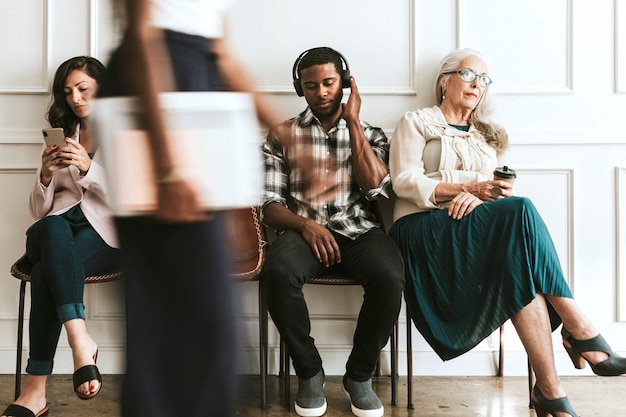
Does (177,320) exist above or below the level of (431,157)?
below

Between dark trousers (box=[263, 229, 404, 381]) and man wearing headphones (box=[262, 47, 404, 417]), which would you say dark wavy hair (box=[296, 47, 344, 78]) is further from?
dark trousers (box=[263, 229, 404, 381])

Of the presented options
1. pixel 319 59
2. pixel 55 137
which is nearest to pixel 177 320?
pixel 55 137

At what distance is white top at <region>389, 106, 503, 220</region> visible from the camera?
2.37m

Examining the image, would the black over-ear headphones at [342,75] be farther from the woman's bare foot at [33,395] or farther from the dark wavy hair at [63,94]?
the woman's bare foot at [33,395]

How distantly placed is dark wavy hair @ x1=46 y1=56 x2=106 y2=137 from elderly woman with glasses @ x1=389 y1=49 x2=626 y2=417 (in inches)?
51.4

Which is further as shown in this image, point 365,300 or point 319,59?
point 319,59

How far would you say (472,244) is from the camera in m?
2.18

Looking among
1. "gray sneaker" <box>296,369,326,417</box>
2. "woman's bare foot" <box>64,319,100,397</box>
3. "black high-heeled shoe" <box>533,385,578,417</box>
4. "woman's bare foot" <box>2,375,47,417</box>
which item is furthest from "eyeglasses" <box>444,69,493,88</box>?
"woman's bare foot" <box>2,375,47,417</box>

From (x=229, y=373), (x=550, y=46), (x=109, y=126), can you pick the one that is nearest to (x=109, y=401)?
(x=229, y=373)

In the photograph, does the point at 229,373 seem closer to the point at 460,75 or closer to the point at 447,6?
the point at 460,75

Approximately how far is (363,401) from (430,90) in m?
1.38

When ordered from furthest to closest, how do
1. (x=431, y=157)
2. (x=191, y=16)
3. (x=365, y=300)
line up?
(x=431, y=157), (x=365, y=300), (x=191, y=16)

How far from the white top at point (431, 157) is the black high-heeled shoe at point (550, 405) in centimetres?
75

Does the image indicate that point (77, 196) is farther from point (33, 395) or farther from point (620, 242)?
point (620, 242)
